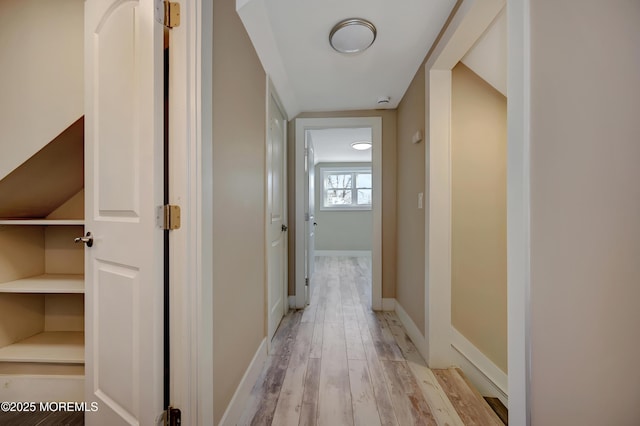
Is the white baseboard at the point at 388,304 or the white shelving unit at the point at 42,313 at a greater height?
the white shelving unit at the point at 42,313

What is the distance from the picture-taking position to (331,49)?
1.80 meters

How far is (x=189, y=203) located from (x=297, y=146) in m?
2.10

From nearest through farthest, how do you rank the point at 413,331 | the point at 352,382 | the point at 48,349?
the point at 48,349, the point at 352,382, the point at 413,331

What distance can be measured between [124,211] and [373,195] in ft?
7.62

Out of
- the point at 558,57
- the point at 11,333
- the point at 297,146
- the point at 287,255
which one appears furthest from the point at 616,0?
the point at 11,333

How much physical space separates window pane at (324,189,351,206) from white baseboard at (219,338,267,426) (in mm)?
4903

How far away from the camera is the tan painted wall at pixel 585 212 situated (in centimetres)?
65

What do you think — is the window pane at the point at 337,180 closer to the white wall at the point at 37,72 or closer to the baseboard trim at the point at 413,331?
the baseboard trim at the point at 413,331

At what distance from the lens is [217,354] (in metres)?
1.08

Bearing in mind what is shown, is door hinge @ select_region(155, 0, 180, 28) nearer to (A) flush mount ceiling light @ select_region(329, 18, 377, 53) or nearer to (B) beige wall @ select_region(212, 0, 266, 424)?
(B) beige wall @ select_region(212, 0, 266, 424)

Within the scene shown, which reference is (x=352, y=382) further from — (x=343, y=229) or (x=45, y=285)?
(x=343, y=229)

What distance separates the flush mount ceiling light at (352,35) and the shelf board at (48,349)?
241cm

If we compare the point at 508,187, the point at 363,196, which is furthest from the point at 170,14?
the point at 363,196

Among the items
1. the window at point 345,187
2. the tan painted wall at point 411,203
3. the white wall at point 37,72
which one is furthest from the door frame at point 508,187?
the window at point 345,187
